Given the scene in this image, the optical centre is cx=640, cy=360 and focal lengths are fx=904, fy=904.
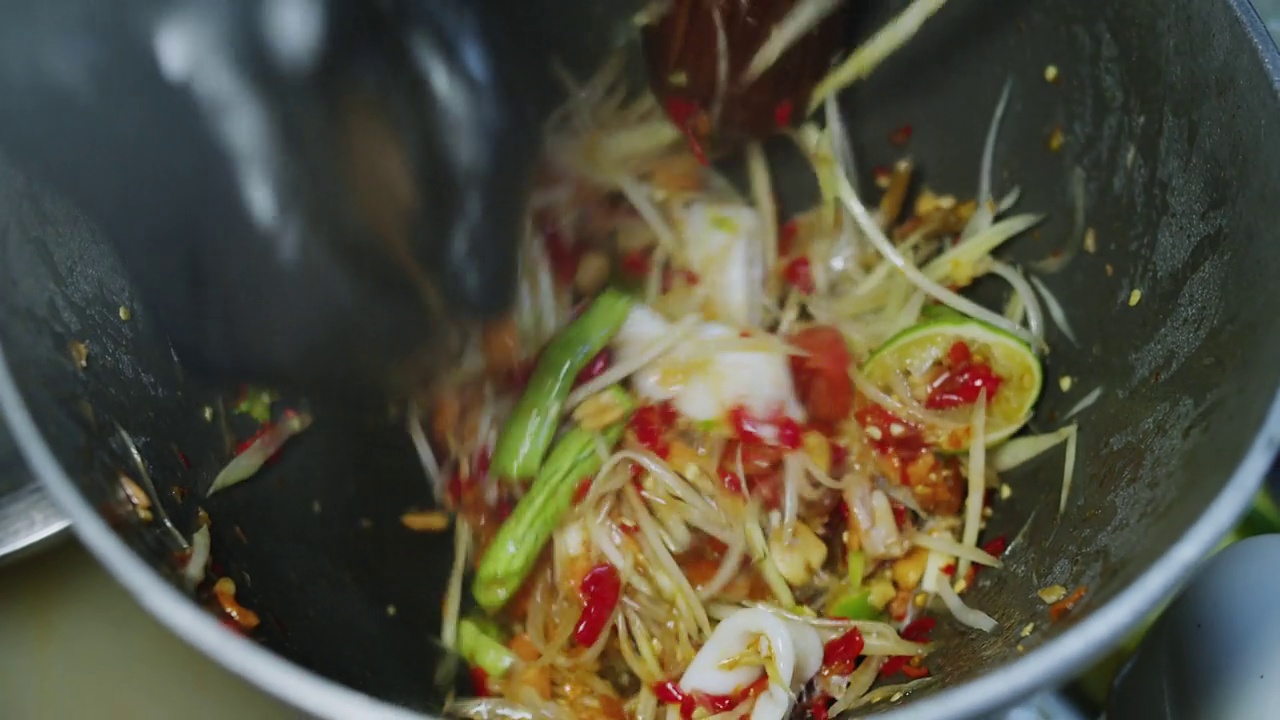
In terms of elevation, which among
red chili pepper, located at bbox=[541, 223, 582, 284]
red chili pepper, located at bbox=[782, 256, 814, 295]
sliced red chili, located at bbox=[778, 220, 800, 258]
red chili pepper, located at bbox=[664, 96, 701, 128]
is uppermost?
red chili pepper, located at bbox=[664, 96, 701, 128]

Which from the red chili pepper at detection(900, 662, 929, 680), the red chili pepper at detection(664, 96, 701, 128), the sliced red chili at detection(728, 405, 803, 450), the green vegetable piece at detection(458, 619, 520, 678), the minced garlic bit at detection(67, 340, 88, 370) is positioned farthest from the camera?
the red chili pepper at detection(664, 96, 701, 128)

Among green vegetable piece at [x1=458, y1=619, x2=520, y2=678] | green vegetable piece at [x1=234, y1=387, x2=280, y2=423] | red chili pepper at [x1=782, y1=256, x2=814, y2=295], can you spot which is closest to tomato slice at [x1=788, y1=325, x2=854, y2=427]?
red chili pepper at [x1=782, y1=256, x2=814, y2=295]

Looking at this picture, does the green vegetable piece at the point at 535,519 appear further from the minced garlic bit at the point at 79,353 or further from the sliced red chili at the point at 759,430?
the minced garlic bit at the point at 79,353

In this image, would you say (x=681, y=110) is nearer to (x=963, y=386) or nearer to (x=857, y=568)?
(x=963, y=386)

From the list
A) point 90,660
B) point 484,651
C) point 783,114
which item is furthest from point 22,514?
point 783,114

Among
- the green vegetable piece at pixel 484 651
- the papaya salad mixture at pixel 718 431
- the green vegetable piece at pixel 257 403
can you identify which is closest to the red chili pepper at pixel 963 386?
the papaya salad mixture at pixel 718 431

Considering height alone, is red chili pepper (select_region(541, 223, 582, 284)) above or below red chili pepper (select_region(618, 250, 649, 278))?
above

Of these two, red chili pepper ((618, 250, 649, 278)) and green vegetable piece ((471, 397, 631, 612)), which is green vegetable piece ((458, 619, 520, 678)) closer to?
green vegetable piece ((471, 397, 631, 612))

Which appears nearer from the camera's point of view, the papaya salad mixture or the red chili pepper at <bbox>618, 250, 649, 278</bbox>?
the papaya salad mixture

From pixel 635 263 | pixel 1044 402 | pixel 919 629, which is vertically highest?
pixel 635 263
